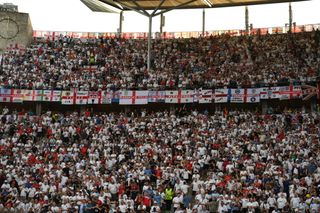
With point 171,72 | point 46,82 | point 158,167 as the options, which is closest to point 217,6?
point 171,72

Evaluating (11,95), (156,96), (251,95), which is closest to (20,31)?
(11,95)

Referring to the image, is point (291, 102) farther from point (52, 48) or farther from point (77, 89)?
point (52, 48)

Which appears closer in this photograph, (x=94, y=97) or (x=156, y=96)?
(x=156, y=96)

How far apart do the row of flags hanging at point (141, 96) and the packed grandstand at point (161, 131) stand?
0.25ft

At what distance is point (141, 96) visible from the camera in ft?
123

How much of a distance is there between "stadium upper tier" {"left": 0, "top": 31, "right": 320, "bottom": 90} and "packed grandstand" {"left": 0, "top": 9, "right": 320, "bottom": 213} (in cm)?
9

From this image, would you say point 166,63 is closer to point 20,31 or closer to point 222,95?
point 222,95

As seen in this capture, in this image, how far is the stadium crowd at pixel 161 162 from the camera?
22.2 meters

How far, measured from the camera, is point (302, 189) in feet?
71.3

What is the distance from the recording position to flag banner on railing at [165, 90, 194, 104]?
3672 centimetres

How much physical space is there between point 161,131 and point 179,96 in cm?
555

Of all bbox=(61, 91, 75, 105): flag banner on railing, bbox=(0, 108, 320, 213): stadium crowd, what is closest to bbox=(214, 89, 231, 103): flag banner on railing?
bbox=(0, 108, 320, 213): stadium crowd

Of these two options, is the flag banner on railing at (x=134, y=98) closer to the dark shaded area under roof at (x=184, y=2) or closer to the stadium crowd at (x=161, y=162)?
the stadium crowd at (x=161, y=162)

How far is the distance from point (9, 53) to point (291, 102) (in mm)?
23553
